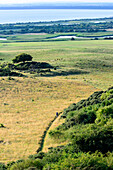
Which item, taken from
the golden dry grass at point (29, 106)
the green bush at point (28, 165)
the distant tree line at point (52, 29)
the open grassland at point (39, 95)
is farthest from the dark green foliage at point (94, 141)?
the distant tree line at point (52, 29)

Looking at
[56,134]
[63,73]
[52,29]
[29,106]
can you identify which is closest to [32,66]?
[63,73]

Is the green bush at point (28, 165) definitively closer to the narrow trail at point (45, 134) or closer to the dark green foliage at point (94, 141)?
the dark green foliage at point (94, 141)

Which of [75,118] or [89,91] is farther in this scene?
[89,91]

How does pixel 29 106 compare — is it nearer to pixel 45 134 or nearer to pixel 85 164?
pixel 45 134

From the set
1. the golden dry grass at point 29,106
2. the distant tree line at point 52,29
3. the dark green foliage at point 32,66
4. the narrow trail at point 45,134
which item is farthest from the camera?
the distant tree line at point 52,29

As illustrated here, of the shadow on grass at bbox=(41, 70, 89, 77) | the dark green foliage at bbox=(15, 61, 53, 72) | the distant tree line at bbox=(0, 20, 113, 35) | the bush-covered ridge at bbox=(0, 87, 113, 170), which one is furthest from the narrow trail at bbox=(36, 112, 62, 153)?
the distant tree line at bbox=(0, 20, 113, 35)

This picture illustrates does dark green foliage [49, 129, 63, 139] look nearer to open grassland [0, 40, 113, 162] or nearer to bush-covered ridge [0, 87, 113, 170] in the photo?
bush-covered ridge [0, 87, 113, 170]

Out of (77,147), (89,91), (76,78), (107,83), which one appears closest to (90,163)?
(77,147)

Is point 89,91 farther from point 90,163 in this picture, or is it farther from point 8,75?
point 90,163
